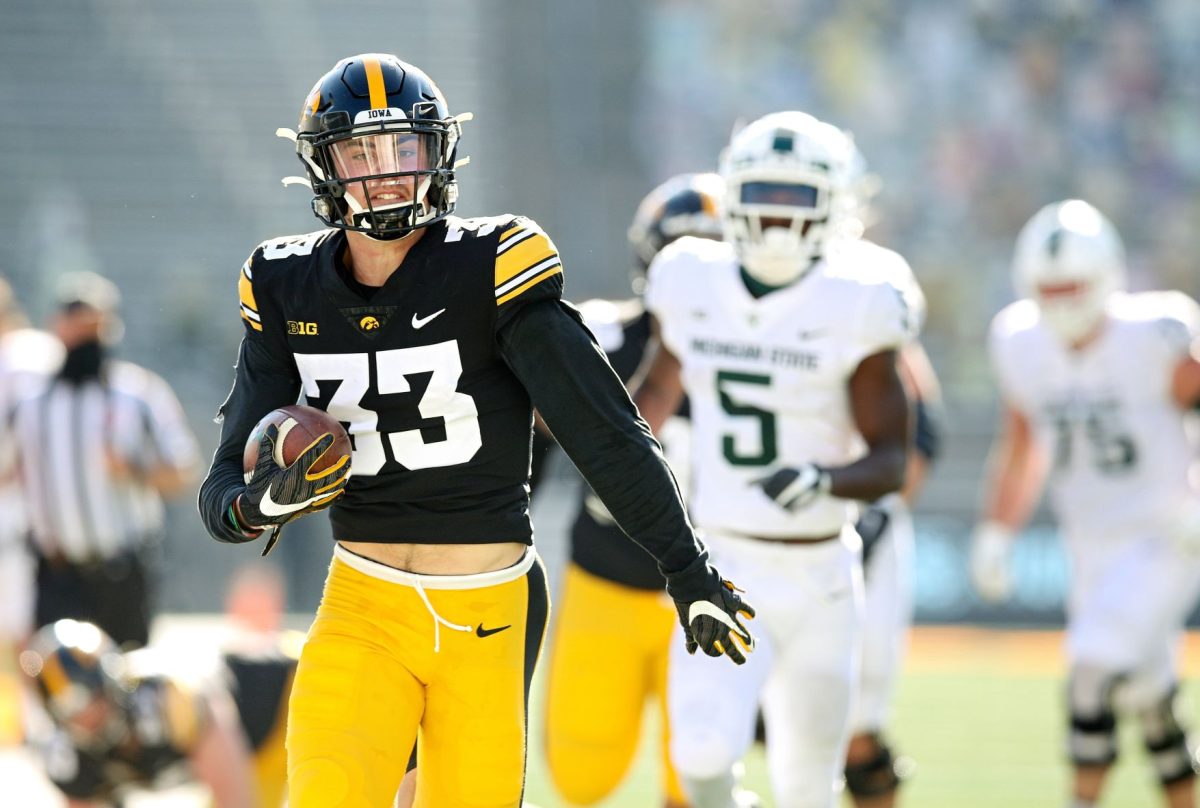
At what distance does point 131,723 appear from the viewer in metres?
4.79

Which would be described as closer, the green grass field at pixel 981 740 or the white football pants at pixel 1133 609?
the white football pants at pixel 1133 609

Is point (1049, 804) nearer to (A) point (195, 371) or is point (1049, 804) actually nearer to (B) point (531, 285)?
(B) point (531, 285)

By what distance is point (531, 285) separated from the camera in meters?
2.95

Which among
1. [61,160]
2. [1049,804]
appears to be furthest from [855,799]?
[61,160]

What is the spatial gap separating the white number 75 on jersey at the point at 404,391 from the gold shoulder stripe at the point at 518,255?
15cm

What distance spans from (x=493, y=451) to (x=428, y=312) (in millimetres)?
269

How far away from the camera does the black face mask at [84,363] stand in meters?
6.70

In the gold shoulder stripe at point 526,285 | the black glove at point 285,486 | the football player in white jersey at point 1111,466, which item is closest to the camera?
the black glove at point 285,486

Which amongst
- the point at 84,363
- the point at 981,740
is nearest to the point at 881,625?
the point at 981,740

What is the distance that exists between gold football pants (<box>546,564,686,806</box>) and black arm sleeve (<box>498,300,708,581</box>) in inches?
72.0

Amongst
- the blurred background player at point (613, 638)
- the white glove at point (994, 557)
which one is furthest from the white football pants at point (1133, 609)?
the blurred background player at point (613, 638)

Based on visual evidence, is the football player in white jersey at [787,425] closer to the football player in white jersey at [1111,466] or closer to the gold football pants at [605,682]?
the gold football pants at [605,682]

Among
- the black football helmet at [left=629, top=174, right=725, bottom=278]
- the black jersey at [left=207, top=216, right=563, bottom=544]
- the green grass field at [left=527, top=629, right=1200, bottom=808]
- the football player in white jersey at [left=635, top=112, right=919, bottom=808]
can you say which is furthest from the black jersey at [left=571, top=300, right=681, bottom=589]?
the green grass field at [left=527, top=629, right=1200, bottom=808]

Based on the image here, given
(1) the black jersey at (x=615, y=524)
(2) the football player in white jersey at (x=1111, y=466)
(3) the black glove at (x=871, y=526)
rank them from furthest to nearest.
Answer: (2) the football player in white jersey at (x=1111, y=466) → (3) the black glove at (x=871, y=526) → (1) the black jersey at (x=615, y=524)
